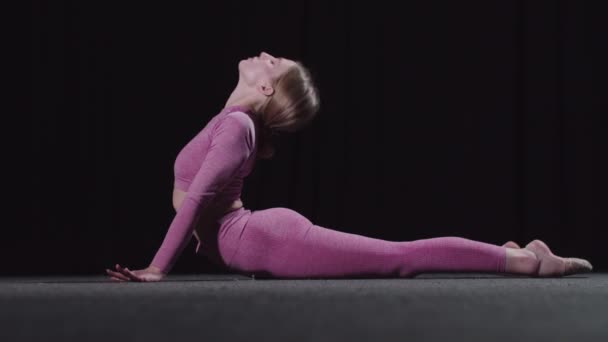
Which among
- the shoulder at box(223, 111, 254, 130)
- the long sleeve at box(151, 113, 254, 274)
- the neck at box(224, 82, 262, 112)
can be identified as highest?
the neck at box(224, 82, 262, 112)

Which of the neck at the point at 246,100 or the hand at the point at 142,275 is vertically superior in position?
the neck at the point at 246,100

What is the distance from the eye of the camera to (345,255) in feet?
6.47

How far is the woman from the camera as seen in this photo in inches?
76.0

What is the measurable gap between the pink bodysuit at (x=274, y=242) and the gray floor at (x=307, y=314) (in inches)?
12.6

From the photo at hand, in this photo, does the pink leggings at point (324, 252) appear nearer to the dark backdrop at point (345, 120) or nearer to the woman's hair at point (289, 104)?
the woman's hair at point (289, 104)

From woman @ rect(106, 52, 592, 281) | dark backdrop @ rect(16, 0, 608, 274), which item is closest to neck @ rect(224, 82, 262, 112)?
woman @ rect(106, 52, 592, 281)

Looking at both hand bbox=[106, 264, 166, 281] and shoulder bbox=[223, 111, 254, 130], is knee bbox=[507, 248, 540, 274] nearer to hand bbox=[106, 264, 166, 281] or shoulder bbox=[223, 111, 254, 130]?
shoulder bbox=[223, 111, 254, 130]

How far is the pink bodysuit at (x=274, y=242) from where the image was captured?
6.33ft

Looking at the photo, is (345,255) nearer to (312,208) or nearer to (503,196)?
(312,208)

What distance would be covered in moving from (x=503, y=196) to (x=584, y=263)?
63.2 inches

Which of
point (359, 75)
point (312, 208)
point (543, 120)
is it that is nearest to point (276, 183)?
point (312, 208)

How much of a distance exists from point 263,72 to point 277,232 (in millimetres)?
451

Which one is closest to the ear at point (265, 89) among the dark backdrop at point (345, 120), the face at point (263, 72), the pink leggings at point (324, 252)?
the face at point (263, 72)

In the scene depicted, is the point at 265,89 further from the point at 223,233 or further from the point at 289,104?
the point at 223,233
